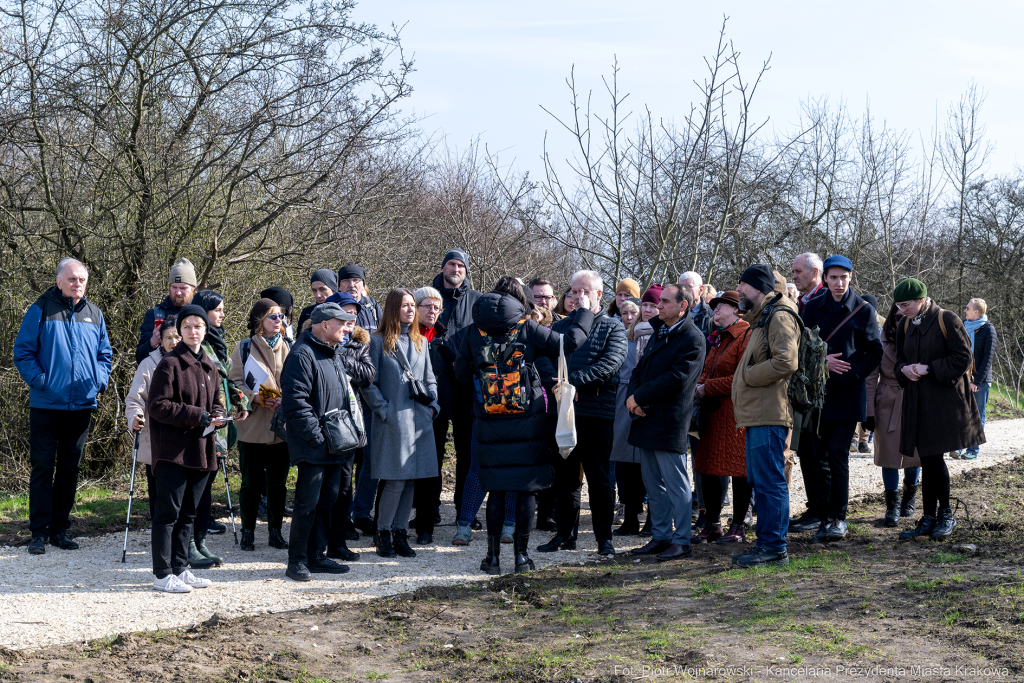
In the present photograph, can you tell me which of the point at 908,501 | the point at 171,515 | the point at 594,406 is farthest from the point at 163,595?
the point at 908,501

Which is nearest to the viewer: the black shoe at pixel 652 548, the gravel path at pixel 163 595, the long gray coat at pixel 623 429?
the gravel path at pixel 163 595

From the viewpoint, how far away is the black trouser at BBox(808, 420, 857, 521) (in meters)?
6.72

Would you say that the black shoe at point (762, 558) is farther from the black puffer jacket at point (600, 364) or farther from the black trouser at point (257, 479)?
the black trouser at point (257, 479)

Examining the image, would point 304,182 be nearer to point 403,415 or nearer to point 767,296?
→ point 403,415

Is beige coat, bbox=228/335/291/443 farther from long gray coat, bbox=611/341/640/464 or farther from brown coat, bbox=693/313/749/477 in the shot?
brown coat, bbox=693/313/749/477

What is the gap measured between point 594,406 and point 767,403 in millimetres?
1263

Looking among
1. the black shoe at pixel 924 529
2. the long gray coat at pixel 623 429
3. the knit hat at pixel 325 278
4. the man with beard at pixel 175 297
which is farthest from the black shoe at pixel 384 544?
the black shoe at pixel 924 529

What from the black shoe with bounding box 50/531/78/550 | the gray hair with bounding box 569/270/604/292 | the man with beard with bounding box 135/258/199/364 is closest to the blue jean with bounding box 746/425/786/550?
the gray hair with bounding box 569/270/604/292

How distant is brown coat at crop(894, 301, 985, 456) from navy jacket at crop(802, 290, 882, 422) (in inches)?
→ 11.3

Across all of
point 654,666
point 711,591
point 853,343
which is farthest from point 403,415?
point 853,343

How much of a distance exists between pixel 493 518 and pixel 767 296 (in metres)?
2.44

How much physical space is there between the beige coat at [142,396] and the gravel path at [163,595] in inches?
31.9

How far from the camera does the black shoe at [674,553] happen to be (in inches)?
248

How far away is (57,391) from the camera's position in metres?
6.86
